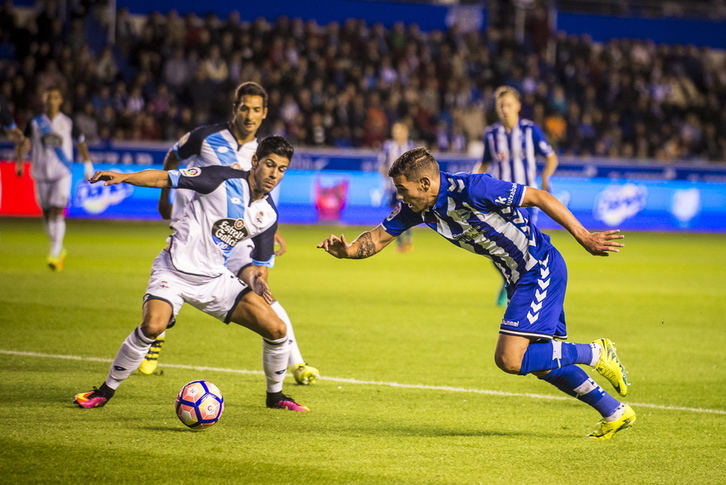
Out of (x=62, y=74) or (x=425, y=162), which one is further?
(x=62, y=74)

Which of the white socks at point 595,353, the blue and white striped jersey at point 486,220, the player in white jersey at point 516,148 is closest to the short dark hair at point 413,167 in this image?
the blue and white striped jersey at point 486,220

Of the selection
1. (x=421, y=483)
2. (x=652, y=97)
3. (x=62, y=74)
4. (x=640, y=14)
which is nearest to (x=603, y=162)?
(x=652, y=97)

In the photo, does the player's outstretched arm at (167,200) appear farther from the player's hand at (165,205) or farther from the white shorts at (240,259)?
the white shorts at (240,259)

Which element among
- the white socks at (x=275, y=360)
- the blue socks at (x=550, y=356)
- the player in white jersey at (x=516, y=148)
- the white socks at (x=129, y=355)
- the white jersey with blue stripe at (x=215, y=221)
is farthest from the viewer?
the player in white jersey at (x=516, y=148)

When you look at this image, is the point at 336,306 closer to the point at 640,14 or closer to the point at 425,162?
the point at 425,162

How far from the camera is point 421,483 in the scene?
4570 millimetres

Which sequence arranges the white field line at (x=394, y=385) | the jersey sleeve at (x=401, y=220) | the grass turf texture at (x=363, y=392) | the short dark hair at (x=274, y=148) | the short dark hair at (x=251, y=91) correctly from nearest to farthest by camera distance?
the grass turf texture at (x=363, y=392), the jersey sleeve at (x=401, y=220), the short dark hair at (x=274, y=148), the white field line at (x=394, y=385), the short dark hair at (x=251, y=91)

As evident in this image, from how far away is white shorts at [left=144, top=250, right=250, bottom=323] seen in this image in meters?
5.97

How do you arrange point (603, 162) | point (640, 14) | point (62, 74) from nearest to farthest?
point (62, 74), point (603, 162), point (640, 14)

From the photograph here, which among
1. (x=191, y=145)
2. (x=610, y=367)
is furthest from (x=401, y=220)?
(x=191, y=145)

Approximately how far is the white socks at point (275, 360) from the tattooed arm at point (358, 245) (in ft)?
2.91

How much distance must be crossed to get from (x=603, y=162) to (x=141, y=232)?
1122 cm

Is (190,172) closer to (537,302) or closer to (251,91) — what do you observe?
(251,91)

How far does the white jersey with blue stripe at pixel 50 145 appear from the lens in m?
13.5
